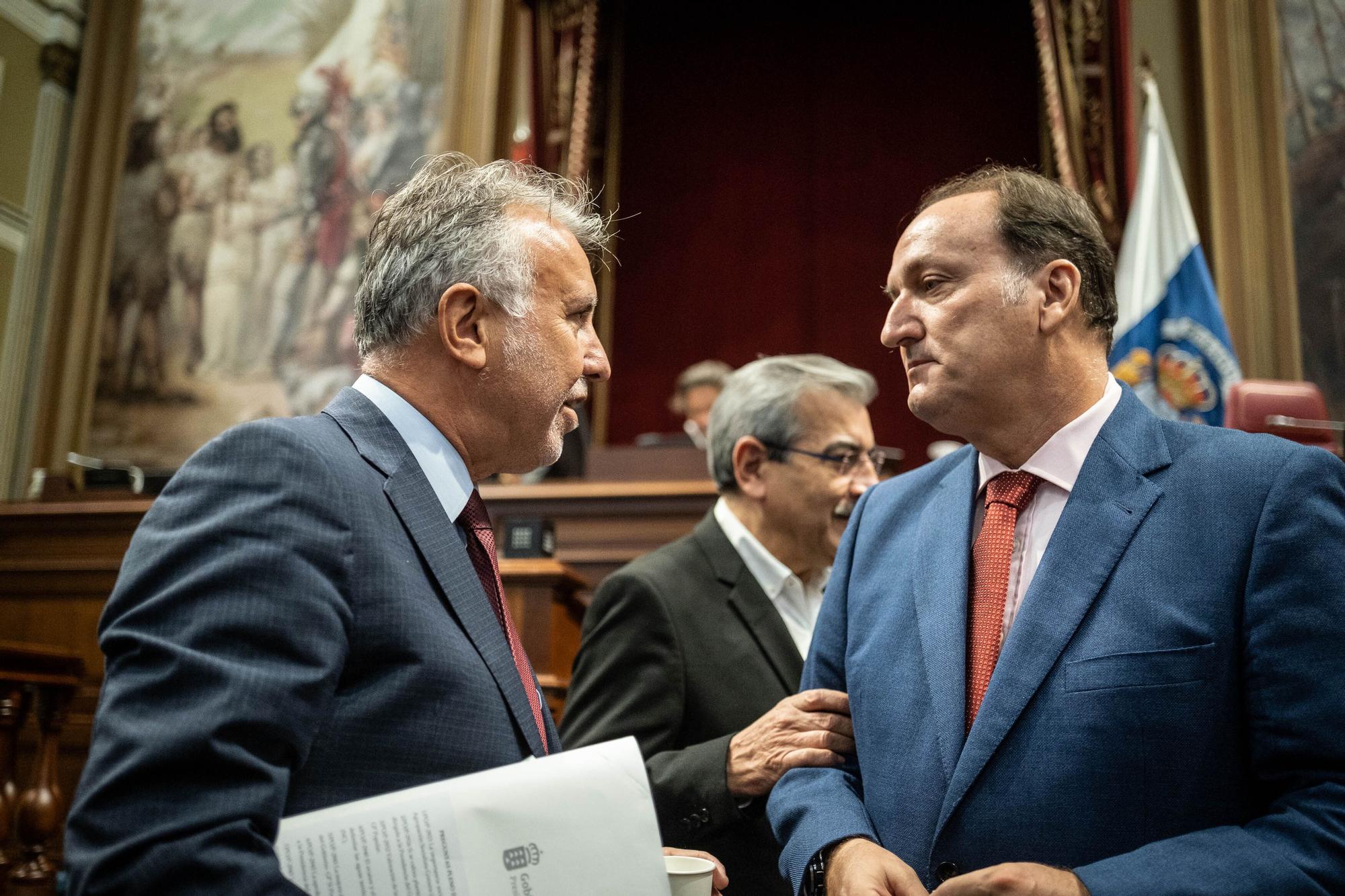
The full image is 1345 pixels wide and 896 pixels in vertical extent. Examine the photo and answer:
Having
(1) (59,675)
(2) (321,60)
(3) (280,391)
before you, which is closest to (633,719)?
(1) (59,675)

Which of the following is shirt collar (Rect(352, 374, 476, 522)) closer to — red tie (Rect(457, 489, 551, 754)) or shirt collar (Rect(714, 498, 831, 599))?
red tie (Rect(457, 489, 551, 754))

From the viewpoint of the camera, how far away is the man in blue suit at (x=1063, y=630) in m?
1.46

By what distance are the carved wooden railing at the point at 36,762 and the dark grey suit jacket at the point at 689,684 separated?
203 cm

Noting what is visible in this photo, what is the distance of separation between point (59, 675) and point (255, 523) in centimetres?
289

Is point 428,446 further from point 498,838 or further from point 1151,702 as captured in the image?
point 1151,702

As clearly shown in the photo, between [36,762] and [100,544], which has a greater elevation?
[100,544]

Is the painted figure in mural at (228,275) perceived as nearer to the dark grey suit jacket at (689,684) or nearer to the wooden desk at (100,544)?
the wooden desk at (100,544)

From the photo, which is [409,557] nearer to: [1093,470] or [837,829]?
[837,829]

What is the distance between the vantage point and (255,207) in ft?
26.0

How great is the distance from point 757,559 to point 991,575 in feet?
3.67

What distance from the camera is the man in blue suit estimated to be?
4.77ft

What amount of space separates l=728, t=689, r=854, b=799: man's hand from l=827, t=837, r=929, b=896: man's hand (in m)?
0.26

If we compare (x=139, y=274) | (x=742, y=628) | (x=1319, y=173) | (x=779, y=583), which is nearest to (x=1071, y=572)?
(x=742, y=628)

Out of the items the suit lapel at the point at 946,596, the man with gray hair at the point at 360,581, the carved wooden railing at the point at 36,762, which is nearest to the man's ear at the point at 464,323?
the man with gray hair at the point at 360,581
